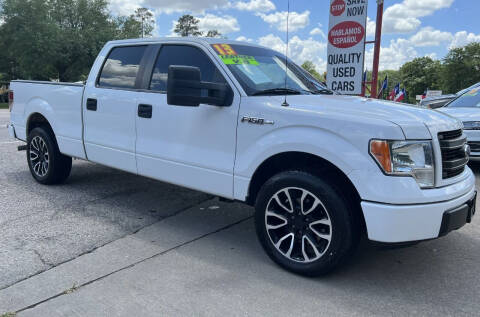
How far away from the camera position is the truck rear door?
4.75 meters

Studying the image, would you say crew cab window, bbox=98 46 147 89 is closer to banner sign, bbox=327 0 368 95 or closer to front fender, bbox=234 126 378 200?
front fender, bbox=234 126 378 200

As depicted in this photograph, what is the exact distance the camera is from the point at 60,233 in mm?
4266

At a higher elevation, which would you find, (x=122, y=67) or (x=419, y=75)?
(x=419, y=75)

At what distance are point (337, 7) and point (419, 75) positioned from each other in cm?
9618

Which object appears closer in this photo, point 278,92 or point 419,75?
point 278,92

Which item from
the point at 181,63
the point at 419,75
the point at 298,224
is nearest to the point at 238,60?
the point at 181,63

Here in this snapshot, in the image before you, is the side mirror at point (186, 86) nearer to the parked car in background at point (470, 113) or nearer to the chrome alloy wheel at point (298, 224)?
the chrome alloy wheel at point (298, 224)

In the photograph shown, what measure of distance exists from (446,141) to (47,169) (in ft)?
16.3

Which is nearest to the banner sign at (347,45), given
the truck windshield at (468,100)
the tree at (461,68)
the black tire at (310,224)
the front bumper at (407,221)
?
the truck windshield at (468,100)

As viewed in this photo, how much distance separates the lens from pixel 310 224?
11.2ft

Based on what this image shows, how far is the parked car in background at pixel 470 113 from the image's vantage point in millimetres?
Result: 7379

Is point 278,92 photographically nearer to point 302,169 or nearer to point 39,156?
point 302,169

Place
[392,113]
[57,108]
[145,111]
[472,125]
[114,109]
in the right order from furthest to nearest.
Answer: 1. [472,125]
2. [57,108]
3. [114,109]
4. [145,111]
5. [392,113]


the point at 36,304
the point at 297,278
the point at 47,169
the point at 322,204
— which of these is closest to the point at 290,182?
the point at 322,204
